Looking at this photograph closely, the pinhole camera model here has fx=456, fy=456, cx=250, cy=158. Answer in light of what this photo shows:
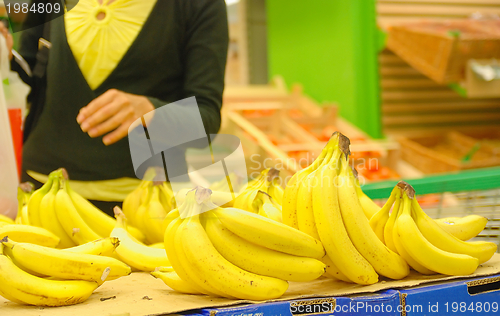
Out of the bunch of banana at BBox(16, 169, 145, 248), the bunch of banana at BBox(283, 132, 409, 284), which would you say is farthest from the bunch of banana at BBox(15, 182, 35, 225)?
the bunch of banana at BBox(283, 132, 409, 284)

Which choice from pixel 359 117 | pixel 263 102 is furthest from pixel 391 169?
pixel 263 102

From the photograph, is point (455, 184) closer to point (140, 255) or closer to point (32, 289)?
point (140, 255)

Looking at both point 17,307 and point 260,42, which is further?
point 260,42

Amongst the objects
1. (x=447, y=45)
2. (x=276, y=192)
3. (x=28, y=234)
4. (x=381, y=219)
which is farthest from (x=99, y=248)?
(x=447, y=45)

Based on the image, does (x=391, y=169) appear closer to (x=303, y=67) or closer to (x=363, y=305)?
(x=303, y=67)

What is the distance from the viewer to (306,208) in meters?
0.85

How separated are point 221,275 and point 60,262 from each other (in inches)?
11.2

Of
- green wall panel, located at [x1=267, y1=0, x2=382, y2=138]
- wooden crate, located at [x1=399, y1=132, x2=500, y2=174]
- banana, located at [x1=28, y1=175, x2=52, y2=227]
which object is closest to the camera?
banana, located at [x1=28, y1=175, x2=52, y2=227]

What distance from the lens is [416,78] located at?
3623 millimetres

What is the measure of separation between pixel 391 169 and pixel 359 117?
19.0 inches

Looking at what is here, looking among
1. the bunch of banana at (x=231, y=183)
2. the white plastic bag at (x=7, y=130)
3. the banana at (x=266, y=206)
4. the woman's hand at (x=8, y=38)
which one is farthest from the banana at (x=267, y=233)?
the woman's hand at (x=8, y=38)

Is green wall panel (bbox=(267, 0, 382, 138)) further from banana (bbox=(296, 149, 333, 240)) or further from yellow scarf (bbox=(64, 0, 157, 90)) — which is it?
banana (bbox=(296, 149, 333, 240))

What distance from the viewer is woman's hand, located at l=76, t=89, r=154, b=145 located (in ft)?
3.71

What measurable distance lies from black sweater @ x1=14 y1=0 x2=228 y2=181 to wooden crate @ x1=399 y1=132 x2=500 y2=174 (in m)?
2.13
